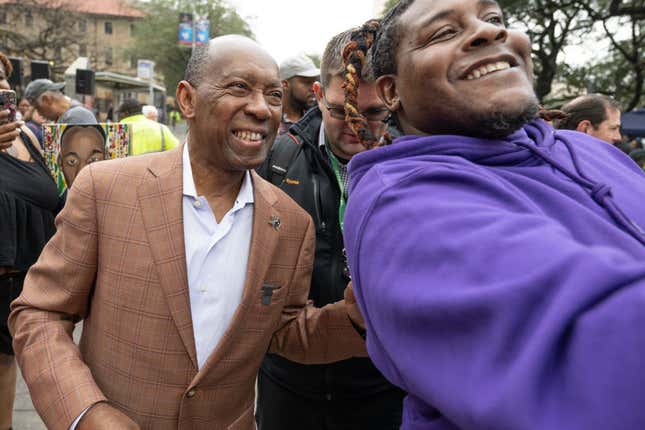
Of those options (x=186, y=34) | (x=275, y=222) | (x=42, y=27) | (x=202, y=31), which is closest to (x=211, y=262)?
(x=275, y=222)

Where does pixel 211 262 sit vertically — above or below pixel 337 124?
below

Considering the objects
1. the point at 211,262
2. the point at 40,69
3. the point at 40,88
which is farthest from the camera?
the point at 40,69

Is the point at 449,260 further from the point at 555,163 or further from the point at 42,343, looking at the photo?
the point at 42,343

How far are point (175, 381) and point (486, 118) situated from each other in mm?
1228

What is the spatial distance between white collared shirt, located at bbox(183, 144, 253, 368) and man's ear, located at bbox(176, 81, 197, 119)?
205mm

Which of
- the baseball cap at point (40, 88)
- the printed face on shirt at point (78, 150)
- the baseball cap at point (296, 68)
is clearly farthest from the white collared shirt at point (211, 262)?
the baseball cap at point (40, 88)

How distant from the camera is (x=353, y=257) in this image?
3.67 ft

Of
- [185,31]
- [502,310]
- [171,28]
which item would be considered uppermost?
[171,28]

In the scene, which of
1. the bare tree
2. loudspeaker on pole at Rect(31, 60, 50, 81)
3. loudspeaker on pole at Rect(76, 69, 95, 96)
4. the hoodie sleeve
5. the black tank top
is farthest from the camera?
the bare tree

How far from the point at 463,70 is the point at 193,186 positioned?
1.04 meters

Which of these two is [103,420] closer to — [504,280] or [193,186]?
[193,186]

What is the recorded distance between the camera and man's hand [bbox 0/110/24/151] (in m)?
2.88

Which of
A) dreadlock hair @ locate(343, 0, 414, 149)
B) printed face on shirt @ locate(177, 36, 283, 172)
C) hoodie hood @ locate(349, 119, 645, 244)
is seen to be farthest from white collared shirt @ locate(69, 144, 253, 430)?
hoodie hood @ locate(349, 119, 645, 244)

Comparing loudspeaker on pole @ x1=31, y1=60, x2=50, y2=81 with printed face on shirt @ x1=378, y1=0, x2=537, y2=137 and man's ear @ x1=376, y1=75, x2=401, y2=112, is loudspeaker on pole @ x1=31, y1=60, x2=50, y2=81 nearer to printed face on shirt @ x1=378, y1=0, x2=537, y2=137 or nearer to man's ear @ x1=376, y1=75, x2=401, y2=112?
man's ear @ x1=376, y1=75, x2=401, y2=112
